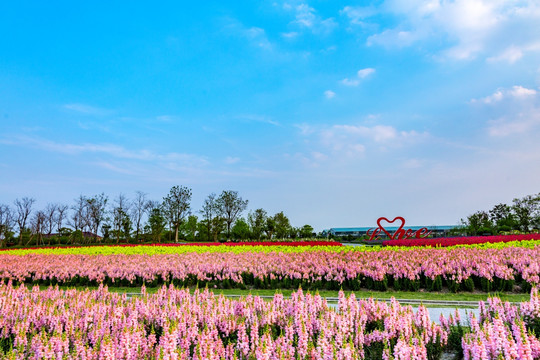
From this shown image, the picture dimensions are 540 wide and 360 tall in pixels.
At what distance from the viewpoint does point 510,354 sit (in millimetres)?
3973

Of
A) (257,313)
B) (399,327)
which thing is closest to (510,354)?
(399,327)

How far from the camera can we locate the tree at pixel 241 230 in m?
59.5

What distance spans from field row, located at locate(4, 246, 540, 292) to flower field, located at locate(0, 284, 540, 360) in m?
5.39

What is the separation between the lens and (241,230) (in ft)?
195

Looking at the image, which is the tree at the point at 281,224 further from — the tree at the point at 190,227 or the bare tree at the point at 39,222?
the bare tree at the point at 39,222

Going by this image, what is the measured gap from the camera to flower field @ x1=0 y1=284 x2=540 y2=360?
4.39 metres

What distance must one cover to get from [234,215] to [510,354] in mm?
56209

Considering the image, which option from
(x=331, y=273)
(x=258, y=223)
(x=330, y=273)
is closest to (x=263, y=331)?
(x=330, y=273)

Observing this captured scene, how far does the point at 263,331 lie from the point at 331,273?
7216mm

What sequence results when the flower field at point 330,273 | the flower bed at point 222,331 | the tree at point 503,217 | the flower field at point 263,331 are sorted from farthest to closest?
the tree at point 503,217
the flower field at point 330,273
the flower bed at point 222,331
the flower field at point 263,331

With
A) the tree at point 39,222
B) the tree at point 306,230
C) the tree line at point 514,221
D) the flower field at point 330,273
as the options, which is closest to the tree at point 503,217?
the tree line at point 514,221

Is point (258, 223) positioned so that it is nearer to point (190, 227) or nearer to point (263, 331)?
point (190, 227)

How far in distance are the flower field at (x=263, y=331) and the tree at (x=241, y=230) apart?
169ft

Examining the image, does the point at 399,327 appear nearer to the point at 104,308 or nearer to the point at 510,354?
the point at 510,354
